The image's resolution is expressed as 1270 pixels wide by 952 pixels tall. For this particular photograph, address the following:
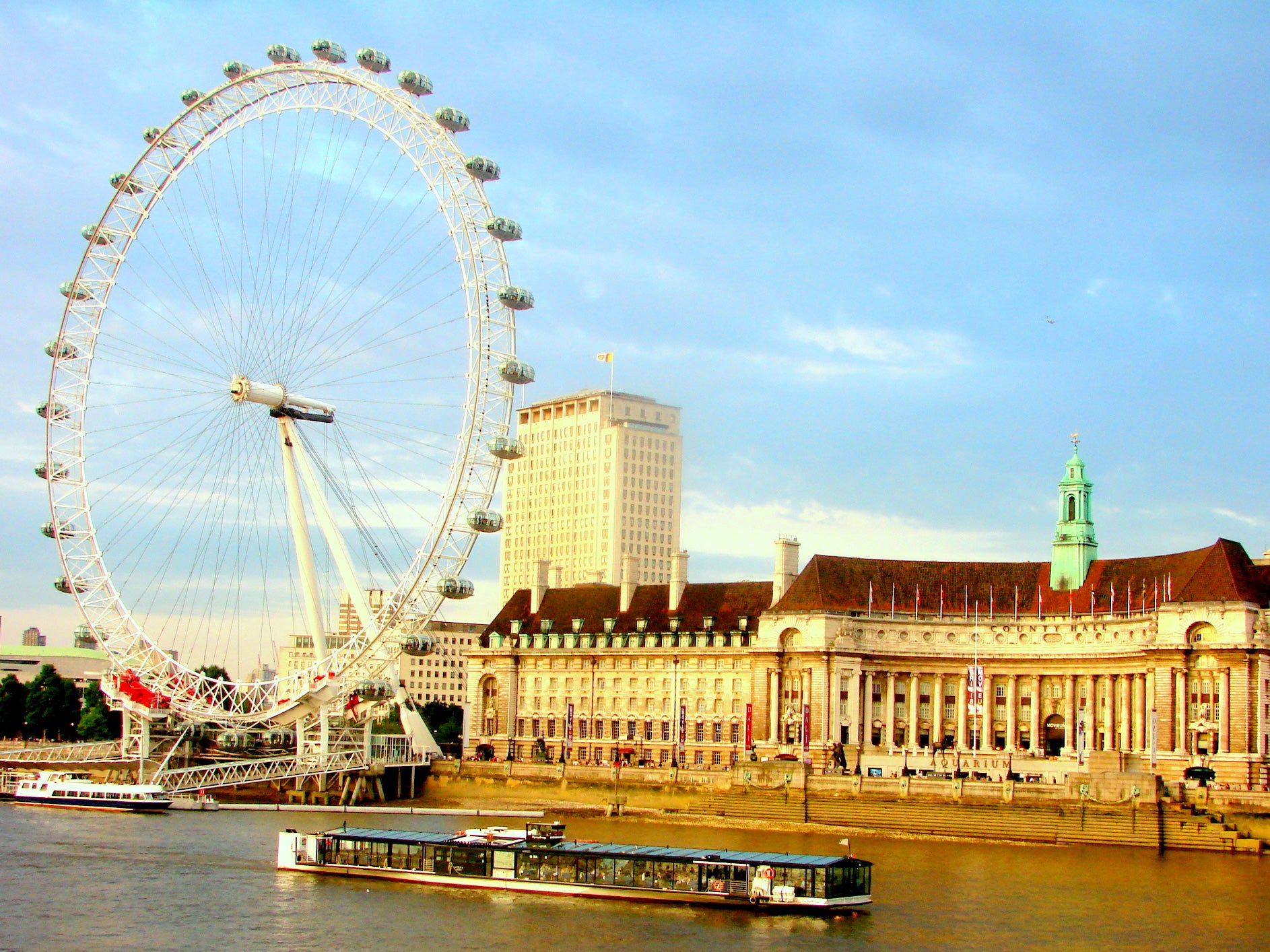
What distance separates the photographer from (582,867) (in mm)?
63594

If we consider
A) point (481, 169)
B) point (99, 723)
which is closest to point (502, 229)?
point (481, 169)

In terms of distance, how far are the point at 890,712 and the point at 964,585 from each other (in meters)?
11.7

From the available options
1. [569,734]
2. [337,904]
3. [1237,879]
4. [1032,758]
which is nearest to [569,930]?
[337,904]

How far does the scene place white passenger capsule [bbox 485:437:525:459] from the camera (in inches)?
3423

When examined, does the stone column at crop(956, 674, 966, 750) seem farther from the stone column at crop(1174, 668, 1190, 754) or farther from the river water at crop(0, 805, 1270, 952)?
the river water at crop(0, 805, 1270, 952)

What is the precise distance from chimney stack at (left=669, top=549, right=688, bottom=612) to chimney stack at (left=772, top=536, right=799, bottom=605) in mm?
8904

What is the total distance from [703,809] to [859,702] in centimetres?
2632

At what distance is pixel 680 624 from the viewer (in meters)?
133

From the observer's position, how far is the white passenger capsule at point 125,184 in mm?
97125

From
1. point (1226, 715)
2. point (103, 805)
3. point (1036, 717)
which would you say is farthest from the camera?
point (1036, 717)

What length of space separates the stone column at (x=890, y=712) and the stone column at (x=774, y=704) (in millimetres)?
8341

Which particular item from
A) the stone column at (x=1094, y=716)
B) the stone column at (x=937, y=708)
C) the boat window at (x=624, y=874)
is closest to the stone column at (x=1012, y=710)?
the stone column at (x=937, y=708)

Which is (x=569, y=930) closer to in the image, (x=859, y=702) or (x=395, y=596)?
(x=395, y=596)

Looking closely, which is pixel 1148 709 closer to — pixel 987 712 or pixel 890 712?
pixel 987 712
